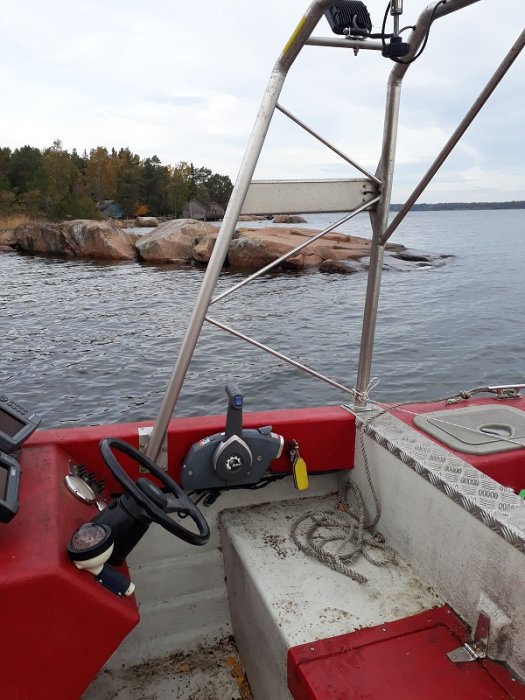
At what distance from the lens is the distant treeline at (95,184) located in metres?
58.4

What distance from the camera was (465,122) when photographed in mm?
2305

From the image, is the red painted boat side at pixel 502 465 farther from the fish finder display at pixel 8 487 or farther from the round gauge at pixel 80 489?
the fish finder display at pixel 8 487

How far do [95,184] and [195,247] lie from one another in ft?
223

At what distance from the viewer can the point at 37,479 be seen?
2.33m

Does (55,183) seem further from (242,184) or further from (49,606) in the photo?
(49,606)

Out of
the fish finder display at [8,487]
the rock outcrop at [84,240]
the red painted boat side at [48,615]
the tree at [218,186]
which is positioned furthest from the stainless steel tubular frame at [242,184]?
the tree at [218,186]

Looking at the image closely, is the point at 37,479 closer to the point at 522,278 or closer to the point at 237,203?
the point at 237,203

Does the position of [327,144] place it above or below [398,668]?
above

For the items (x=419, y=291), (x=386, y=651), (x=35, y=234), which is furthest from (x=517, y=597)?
(x=35, y=234)

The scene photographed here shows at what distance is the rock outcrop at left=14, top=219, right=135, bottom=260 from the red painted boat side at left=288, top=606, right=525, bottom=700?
30.0m

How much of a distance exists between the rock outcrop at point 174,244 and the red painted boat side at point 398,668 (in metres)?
28.0

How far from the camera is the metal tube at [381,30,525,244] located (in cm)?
209

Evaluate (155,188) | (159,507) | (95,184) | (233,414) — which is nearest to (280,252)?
(233,414)

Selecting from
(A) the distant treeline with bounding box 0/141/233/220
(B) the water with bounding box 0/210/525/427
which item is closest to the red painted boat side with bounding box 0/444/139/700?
(B) the water with bounding box 0/210/525/427
